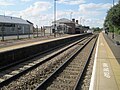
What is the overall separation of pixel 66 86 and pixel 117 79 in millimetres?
2409

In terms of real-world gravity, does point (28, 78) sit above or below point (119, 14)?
below

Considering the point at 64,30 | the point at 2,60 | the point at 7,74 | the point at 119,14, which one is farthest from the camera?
the point at 64,30

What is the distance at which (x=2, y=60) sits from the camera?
1570 cm

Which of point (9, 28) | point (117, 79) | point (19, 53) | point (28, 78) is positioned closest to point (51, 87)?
point (28, 78)

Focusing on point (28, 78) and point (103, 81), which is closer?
point (103, 81)

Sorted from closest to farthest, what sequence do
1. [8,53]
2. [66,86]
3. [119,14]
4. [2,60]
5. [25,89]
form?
1. [25,89]
2. [66,86]
3. [2,60]
4. [8,53]
5. [119,14]

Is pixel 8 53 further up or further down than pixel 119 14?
further down

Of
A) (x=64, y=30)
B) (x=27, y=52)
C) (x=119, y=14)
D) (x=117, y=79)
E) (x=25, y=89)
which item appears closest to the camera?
(x=25, y=89)

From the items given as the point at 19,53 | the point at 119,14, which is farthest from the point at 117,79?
the point at 119,14

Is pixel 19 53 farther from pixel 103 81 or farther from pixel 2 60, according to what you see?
pixel 103 81

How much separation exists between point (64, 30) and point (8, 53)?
287 ft

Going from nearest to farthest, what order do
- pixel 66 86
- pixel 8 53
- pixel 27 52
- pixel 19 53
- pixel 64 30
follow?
pixel 66 86 < pixel 8 53 < pixel 19 53 < pixel 27 52 < pixel 64 30

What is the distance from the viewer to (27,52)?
2095 centimetres

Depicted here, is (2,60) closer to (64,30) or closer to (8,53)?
(8,53)
